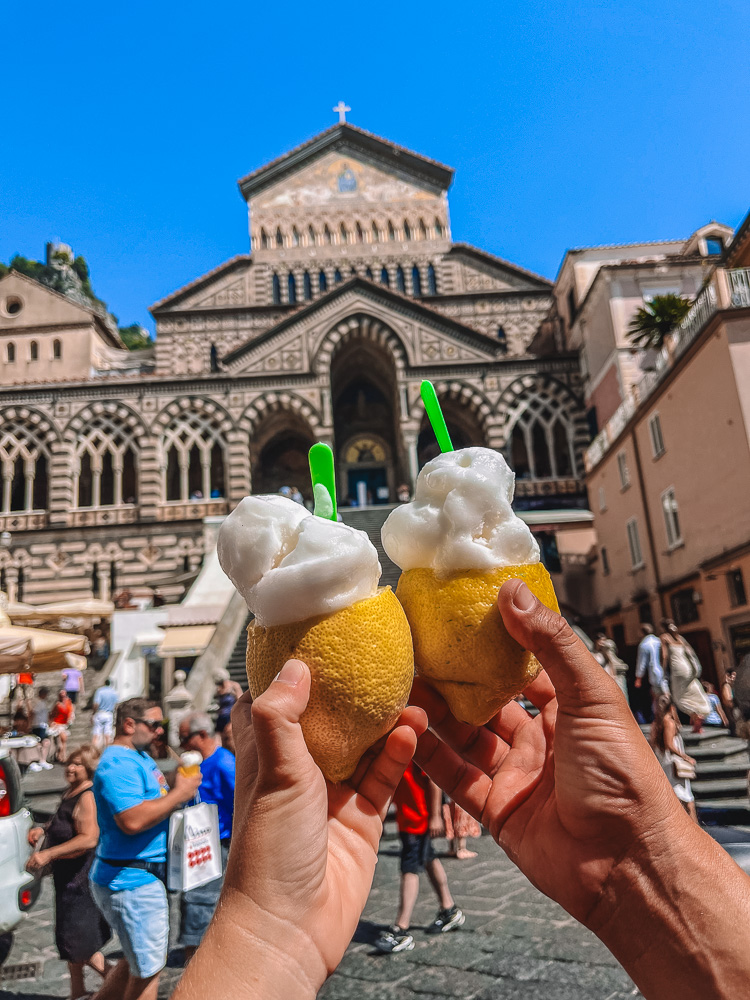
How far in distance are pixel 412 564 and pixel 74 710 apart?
16.3 meters

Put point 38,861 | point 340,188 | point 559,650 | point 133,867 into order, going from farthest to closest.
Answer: point 340,188
point 38,861
point 133,867
point 559,650

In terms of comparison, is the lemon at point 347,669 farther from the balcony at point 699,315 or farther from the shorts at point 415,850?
the balcony at point 699,315

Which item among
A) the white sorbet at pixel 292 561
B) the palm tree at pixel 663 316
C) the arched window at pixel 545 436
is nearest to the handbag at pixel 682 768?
the white sorbet at pixel 292 561

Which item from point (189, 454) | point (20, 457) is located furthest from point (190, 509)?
point (20, 457)

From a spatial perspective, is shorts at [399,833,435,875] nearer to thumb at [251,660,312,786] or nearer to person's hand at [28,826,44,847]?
person's hand at [28,826,44,847]

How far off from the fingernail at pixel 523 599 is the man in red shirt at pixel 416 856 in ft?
13.6

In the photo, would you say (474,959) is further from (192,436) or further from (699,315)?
(192,436)

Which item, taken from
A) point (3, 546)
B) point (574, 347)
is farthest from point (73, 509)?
point (574, 347)

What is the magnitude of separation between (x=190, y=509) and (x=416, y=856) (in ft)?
70.3

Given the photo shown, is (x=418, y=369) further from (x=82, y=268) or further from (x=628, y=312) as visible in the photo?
(x=82, y=268)

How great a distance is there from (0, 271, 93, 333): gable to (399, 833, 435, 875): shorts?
91.4ft

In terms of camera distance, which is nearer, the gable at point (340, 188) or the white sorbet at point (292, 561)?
the white sorbet at point (292, 561)

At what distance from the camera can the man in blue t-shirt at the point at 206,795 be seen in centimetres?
480

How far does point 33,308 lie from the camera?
2928 centimetres
